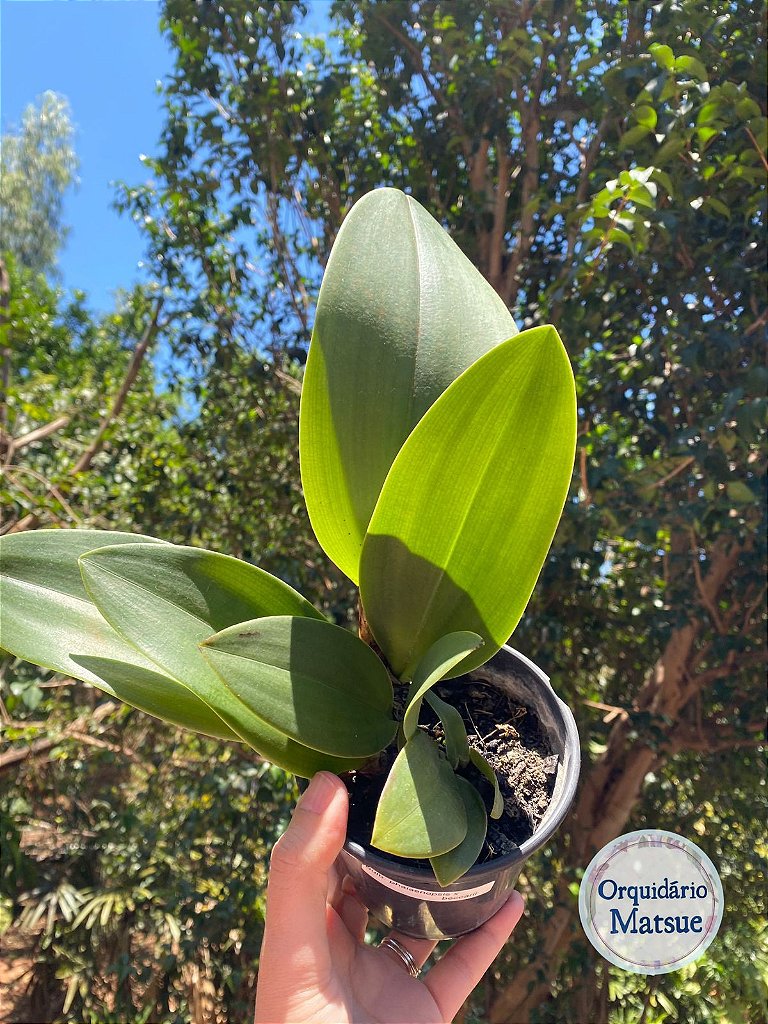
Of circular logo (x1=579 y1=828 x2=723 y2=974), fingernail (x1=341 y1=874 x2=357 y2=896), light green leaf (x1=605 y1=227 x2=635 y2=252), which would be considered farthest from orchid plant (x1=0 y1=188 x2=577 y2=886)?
light green leaf (x1=605 y1=227 x2=635 y2=252)

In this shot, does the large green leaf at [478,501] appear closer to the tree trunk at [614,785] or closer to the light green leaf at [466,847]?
the light green leaf at [466,847]

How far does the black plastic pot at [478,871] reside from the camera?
0.37 m

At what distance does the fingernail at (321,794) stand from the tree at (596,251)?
0.58 metres

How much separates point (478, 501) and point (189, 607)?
0.51 feet

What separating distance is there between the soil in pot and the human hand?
3 centimetres

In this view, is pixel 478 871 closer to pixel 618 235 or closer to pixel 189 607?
pixel 189 607

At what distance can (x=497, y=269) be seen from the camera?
4.19 ft

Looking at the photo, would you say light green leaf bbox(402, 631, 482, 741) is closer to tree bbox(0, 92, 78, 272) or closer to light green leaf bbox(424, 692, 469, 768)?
light green leaf bbox(424, 692, 469, 768)

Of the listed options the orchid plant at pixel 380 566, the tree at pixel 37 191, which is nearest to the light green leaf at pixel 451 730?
the orchid plant at pixel 380 566

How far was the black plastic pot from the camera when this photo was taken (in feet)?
A: 1.20

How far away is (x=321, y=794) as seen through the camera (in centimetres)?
37

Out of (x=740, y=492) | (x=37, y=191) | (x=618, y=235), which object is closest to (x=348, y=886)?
(x=740, y=492)

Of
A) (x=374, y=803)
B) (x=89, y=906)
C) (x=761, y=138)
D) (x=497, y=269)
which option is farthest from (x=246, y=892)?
(x=761, y=138)

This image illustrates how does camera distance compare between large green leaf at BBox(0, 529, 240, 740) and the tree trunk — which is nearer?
large green leaf at BBox(0, 529, 240, 740)
